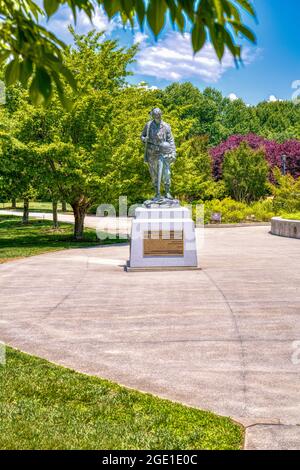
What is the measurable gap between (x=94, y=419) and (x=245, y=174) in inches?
1832

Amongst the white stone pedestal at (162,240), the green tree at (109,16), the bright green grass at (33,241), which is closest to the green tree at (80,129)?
the bright green grass at (33,241)

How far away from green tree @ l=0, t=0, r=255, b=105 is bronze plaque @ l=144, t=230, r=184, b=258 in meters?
12.0

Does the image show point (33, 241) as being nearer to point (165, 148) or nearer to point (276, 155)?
point (165, 148)

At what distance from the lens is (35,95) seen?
2.77 meters

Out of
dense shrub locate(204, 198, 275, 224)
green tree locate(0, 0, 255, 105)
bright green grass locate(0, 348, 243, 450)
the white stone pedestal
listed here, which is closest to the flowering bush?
dense shrub locate(204, 198, 275, 224)

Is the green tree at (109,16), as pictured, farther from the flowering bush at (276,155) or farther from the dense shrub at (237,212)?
the flowering bush at (276,155)

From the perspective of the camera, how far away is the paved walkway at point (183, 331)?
554cm

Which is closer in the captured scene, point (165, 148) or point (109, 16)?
point (109, 16)

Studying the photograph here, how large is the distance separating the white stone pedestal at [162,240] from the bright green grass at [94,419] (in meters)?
8.93

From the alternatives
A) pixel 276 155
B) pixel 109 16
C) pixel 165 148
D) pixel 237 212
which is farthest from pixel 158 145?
pixel 276 155

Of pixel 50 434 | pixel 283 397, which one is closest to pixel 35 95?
pixel 50 434

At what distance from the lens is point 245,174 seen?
4988cm

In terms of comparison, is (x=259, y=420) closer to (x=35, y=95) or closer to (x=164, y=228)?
(x=35, y=95)

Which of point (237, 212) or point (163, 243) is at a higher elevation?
point (237, 212)
